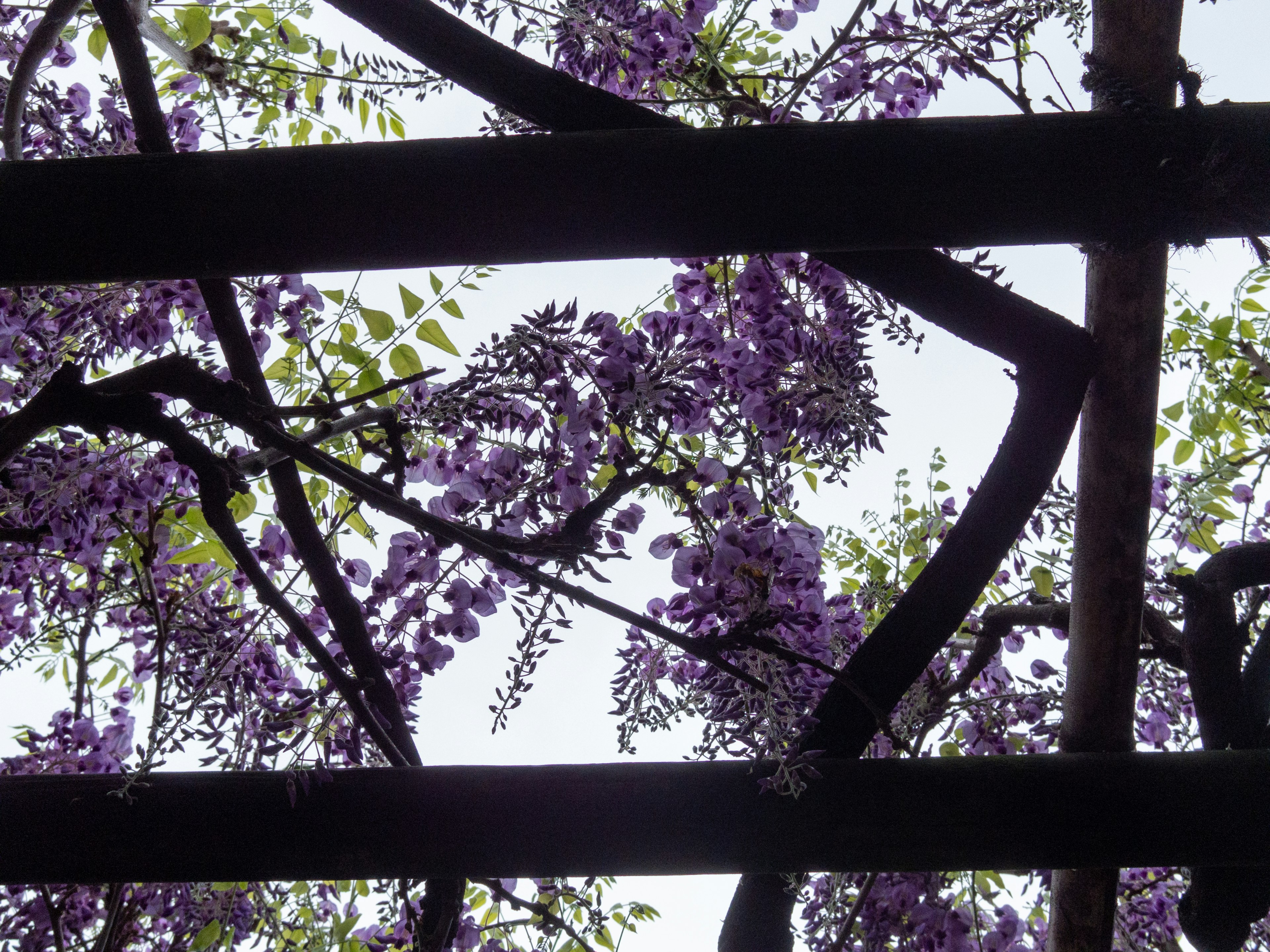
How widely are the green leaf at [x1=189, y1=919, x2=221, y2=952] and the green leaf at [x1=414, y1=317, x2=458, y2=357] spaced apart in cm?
108

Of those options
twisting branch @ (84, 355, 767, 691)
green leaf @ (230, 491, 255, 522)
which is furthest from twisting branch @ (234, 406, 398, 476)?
green leaf @ (230, 491, 255, 522)

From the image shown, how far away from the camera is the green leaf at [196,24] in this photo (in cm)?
165

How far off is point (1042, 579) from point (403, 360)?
156cm

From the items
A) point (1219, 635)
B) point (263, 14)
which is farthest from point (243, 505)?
point (1219, 635)

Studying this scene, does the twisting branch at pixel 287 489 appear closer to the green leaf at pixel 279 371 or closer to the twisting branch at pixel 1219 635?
the green leaf at pixel 279 371

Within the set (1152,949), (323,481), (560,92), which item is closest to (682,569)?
(560,92)

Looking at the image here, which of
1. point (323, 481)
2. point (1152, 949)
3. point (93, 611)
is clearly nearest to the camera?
point (93, 611)

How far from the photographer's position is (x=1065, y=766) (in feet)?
3.43

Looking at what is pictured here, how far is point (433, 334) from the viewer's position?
1561 millimetres

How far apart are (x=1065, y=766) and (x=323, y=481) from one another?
1441 mm

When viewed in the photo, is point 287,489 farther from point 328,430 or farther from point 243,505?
point 243,505

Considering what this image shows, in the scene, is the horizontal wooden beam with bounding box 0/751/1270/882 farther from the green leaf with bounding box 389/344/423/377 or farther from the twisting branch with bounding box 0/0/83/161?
the twisting branch with bounding box 0/0/83/161

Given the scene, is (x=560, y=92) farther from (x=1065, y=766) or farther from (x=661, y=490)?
(x=1065, y=766)

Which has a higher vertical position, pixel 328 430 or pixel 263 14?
pixel 263 14
